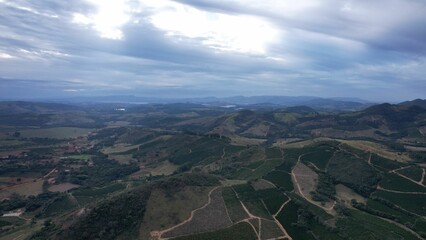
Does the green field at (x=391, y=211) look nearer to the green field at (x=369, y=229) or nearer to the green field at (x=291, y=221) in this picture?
the green field at (x=369, y=229)

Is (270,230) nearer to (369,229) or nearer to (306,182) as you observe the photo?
(369,229)

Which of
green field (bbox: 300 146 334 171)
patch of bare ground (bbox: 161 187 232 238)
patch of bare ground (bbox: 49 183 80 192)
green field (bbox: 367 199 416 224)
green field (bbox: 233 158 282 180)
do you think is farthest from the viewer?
patch of bare ground (bbox: 49 183 80 192)

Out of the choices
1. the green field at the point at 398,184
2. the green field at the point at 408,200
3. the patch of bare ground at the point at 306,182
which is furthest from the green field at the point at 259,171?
the green field at the point at 398,184

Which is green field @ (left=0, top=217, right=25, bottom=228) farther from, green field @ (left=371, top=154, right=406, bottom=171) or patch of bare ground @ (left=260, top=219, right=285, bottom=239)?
green field @ (left=371, top=154, right=406, bottom=171)

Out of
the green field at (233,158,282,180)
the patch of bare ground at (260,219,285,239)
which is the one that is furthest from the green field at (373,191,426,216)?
the patch of bare ground at (260,219,285,239)

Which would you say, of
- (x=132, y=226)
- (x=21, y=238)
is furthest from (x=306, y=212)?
(x=21, y=238)
